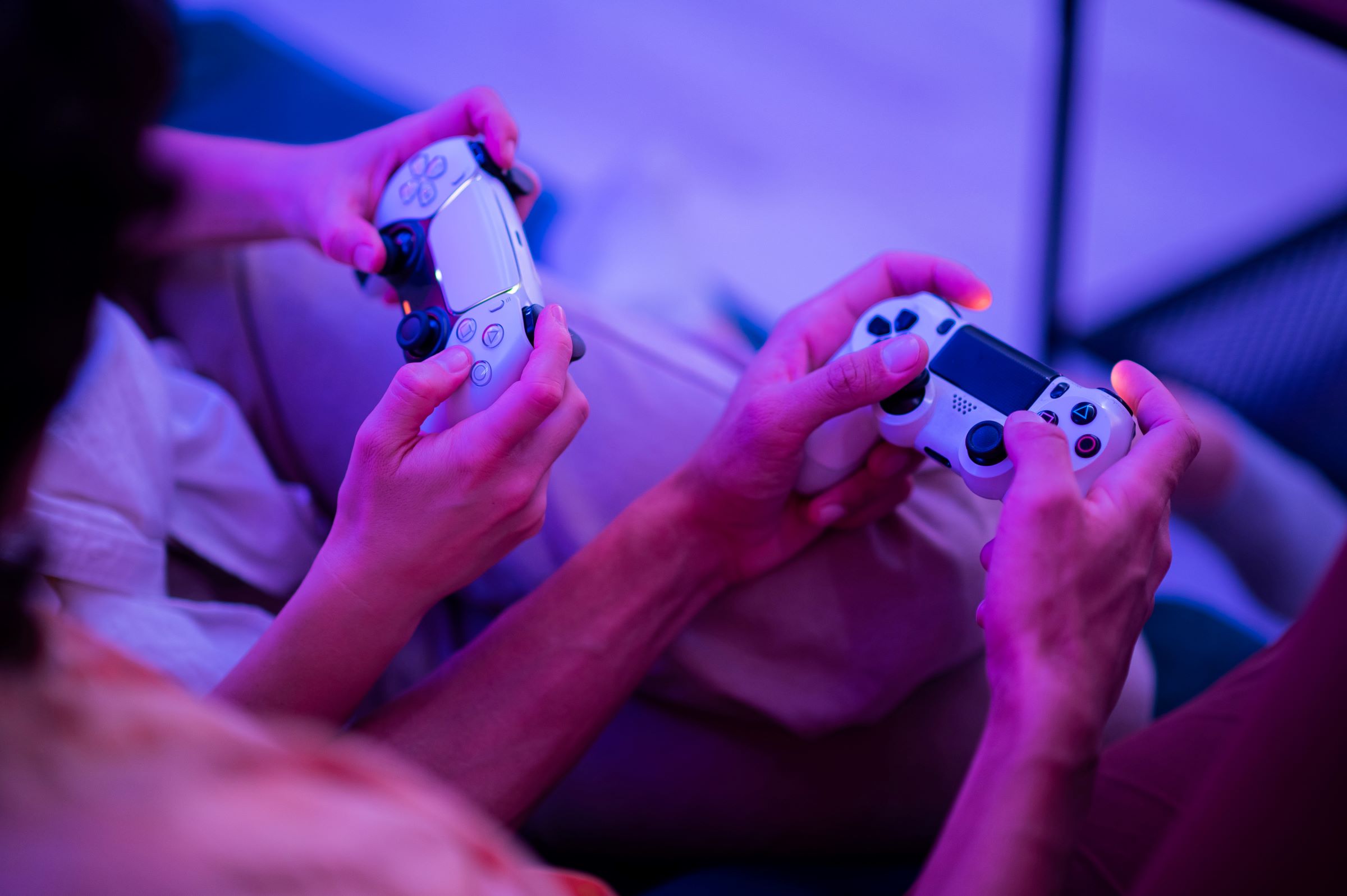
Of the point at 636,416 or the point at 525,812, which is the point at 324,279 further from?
the point at 525,812

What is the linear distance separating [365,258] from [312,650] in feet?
0.81

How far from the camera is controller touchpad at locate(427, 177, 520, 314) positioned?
0.53 meters

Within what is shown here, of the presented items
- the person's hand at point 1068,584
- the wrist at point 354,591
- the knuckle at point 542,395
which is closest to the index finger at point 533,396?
the knuckle at point 542,395

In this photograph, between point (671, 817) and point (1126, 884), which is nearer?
point (1126, 884)

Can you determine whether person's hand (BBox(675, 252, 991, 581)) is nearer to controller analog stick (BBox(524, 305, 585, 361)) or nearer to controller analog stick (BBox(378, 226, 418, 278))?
controller analog stick (BBox(524, 305, 585, 361))

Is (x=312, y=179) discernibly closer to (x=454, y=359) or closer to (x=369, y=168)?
(x=369, y=168)

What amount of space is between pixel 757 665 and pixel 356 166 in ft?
1.51

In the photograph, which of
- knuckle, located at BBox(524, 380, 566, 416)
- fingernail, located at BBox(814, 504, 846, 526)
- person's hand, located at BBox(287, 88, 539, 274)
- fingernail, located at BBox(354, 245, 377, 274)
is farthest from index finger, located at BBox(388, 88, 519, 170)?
fingernail, located at BBox(814, 504, 846, 526)

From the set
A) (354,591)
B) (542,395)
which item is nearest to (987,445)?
(542,395)

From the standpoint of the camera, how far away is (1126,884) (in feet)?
1.56

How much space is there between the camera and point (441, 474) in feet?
1.56

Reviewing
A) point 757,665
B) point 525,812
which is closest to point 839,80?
point 757,665

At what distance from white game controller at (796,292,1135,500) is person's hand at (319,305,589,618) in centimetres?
19

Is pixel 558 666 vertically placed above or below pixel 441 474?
below
